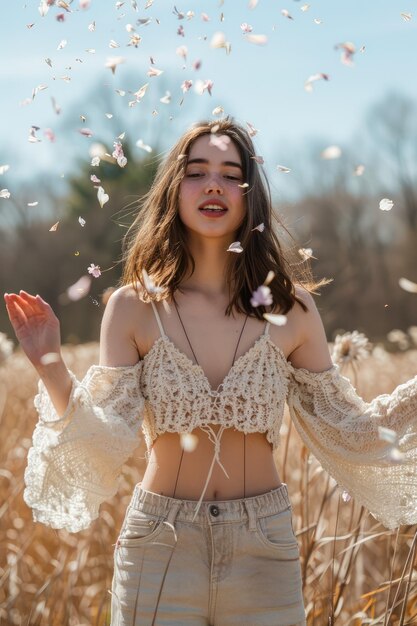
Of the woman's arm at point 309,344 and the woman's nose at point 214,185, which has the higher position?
the woman's nose at point 214,185

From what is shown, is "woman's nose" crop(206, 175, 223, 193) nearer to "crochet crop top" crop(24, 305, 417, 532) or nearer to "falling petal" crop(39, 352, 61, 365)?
"crochet crop top" crop(24, 305, 417, 532)

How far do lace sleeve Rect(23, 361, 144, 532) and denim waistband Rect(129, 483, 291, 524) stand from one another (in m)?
0.13

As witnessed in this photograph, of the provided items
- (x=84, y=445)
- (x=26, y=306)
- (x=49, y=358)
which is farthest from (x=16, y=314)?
(x=84, y=445)

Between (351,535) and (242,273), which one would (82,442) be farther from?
(351,535)

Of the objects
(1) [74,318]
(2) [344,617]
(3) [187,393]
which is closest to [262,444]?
(3) [187,393]

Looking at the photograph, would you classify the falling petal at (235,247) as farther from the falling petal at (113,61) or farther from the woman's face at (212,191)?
the falling petal at (113,61)

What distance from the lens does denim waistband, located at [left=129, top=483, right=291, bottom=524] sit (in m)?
2.30

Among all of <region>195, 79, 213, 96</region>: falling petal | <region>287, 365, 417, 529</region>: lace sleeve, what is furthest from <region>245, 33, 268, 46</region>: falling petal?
<region>287, 365, 417, 529</region>: lace sleeve

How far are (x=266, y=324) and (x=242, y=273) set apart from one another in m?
0.17

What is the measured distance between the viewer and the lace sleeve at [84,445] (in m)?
2.31

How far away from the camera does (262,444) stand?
2477 millimetres

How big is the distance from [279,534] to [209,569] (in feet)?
0.68

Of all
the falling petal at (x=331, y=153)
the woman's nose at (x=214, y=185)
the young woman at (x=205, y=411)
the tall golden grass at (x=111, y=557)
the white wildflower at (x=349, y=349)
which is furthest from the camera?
the white wildflower at (x=349, y=349)

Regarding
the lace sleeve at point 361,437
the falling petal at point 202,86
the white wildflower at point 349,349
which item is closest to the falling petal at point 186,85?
the falling petal at point 202,86
